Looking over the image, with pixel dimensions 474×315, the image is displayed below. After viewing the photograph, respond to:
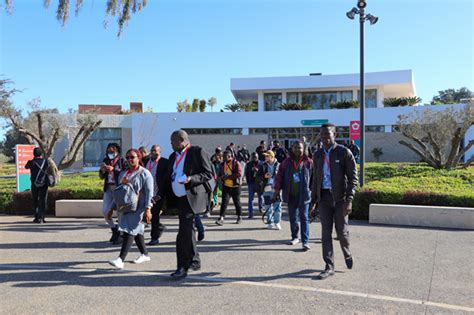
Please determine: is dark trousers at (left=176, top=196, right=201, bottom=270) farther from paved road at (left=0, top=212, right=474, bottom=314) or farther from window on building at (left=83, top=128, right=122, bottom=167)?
window on building at (left=83, top=128, right=122, bottom=167)

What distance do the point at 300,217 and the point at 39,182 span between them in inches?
246

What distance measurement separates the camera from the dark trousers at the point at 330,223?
17.6 ft

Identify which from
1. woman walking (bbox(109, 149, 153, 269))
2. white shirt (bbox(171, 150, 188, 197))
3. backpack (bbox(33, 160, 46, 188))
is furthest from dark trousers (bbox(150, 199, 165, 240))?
Result: backpack (bbox(33, 160, 46, 188))

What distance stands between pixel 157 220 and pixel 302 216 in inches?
101

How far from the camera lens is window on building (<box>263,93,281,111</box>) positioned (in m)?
39.9

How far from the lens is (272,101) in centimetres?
4022

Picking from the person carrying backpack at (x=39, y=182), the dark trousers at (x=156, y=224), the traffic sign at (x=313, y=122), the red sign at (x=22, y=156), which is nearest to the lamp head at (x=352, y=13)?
the dark trousers at (x=156, y=224)

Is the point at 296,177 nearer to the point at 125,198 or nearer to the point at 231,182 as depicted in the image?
the point at 231,182

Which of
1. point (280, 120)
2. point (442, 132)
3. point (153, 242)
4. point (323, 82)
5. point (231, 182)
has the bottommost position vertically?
point (153, 242)

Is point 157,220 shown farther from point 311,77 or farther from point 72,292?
point 311,77

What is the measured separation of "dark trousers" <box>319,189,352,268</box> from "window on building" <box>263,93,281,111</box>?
34667 mm

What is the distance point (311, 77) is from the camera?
124 ft

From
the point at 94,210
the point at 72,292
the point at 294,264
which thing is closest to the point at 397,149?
the point at 94,210

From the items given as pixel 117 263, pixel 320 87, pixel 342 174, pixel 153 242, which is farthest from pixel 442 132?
pixel 320 87
